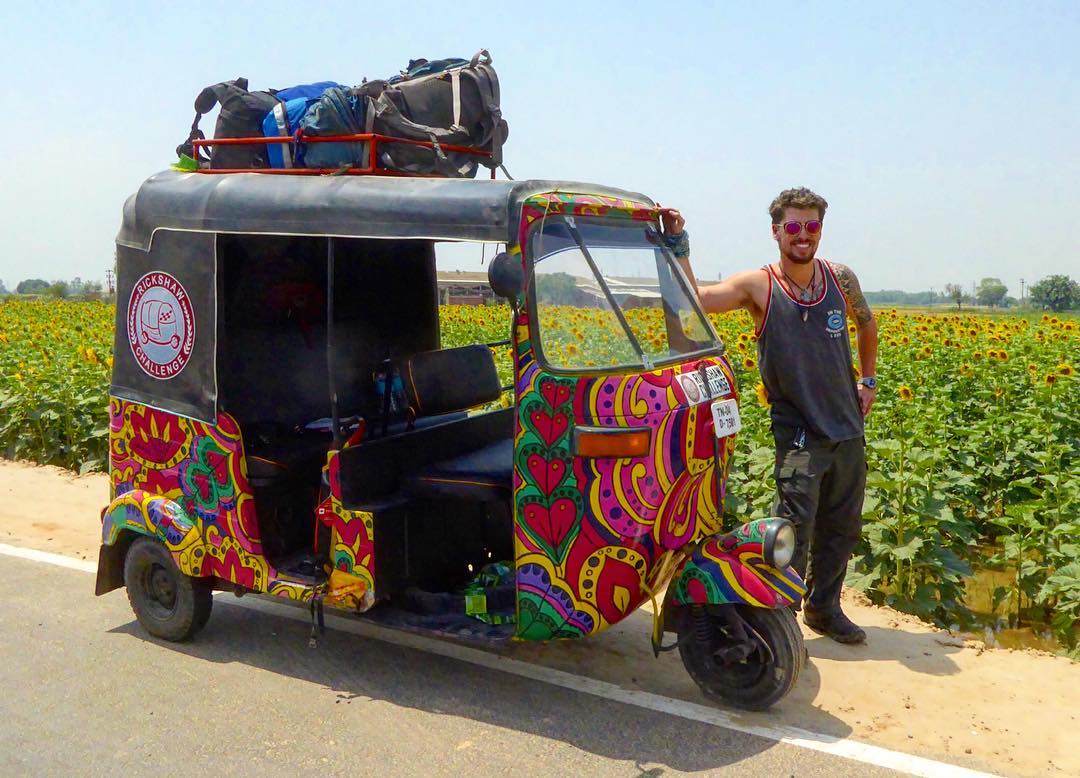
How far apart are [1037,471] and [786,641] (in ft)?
14.9

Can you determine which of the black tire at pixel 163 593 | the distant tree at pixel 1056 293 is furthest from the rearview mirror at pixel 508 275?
the distant tree at pixel 1056 293

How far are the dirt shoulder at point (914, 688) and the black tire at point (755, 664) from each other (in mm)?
111

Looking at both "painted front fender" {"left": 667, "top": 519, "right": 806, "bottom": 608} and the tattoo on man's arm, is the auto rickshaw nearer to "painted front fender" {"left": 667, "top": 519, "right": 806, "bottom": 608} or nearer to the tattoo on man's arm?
"painted front fender" {"left": 667, "top": 519, "right": 806, "bottom": 608}

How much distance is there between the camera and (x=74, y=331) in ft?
56.7

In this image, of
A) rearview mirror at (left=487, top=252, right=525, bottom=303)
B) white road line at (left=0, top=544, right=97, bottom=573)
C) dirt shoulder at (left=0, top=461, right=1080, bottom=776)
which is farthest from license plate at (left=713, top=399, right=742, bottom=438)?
white road line at (left=0, top=544, right=97, bottom=573)

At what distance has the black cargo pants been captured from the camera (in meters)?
5.36

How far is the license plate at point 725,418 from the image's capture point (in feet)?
15.6

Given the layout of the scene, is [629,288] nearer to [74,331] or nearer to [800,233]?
[800,233]

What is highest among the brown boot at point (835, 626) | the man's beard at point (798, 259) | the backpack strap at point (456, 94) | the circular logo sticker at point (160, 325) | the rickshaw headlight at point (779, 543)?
the backpack strap at point (456, 94)

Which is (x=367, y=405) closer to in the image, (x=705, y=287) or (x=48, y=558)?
(x=705, y=287)

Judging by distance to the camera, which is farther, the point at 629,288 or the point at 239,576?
the point at 239,576

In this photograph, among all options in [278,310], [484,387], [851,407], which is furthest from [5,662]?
[851,407]

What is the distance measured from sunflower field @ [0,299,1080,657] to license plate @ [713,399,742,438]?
0.38 m

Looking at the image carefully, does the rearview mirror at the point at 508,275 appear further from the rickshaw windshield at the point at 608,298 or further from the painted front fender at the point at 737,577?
the painted front fender at the point at 737,577
